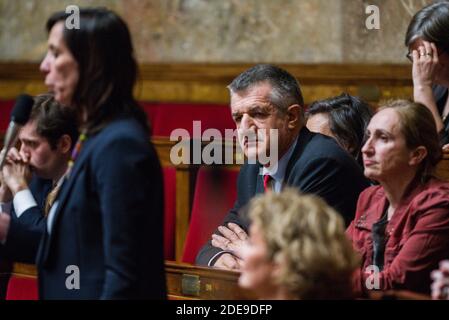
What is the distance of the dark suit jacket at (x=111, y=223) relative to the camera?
227 centimetres

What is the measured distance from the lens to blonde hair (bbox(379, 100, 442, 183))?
3197 mm

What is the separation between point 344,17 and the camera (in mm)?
5684

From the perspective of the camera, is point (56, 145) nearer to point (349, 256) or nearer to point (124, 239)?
point (124, 239)

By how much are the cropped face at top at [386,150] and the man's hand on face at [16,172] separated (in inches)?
41.5

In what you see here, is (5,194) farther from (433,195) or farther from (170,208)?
(433,195)

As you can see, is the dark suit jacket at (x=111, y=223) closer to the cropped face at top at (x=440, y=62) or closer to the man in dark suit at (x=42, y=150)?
the man in dark suit at (x=42, y=150)

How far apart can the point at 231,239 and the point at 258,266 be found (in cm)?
153

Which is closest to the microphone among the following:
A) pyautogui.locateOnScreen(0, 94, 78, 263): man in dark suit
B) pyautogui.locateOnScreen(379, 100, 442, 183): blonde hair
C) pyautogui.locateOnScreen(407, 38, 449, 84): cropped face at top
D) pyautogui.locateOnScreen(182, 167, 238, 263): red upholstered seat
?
pyautogui.locateOnScreen(0, 94, 78, 263): man in dark suit

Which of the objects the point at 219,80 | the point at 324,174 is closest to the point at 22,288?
the point at 324,174

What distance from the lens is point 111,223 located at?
2266 millimetres

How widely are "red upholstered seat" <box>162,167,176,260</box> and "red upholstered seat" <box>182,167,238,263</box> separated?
0.12 metres

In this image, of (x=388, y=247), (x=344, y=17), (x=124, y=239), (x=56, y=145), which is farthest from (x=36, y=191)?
(x=344, y=17)

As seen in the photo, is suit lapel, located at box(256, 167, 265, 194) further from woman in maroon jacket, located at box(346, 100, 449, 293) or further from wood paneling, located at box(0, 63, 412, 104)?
wood paneling, located at box(0, 63, 412, 104)
